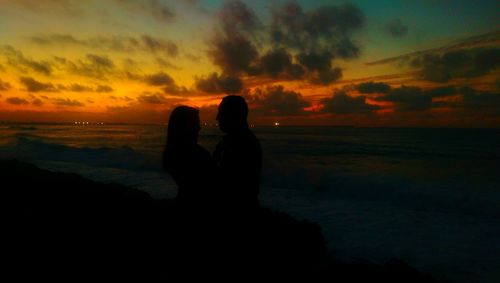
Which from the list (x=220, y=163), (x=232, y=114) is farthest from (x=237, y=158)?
(x=232, y=114)

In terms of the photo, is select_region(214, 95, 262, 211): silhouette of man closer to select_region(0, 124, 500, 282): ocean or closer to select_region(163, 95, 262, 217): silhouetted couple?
select_region(163, 95, 262, 217): silhouetted couple

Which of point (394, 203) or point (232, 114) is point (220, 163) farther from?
point (394, 203)

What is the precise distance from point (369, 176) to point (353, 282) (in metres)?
18.1

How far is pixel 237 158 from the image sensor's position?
8.46 ft

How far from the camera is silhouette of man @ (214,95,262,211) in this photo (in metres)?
2.59

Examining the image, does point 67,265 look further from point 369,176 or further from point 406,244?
point 369,176

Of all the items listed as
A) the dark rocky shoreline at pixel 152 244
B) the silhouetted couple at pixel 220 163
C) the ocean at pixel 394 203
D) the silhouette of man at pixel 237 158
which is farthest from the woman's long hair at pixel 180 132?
the ocean at pixel 394 203

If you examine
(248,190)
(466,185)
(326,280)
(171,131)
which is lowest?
(466,185)

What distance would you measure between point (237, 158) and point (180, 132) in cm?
46

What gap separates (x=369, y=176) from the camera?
22.7 meters

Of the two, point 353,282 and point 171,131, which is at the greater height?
point 171,131

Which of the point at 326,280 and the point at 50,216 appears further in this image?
the point at 50,216

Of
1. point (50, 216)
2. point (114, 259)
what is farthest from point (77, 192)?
point (114, 259)

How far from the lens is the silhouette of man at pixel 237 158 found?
2.59 meters
